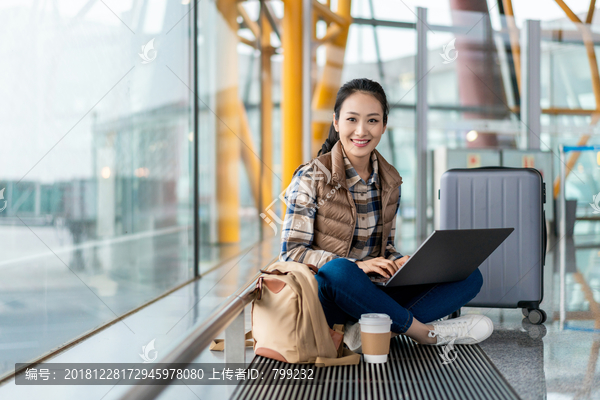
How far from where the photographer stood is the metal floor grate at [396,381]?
4.89 feet

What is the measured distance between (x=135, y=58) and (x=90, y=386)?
6.16 feet

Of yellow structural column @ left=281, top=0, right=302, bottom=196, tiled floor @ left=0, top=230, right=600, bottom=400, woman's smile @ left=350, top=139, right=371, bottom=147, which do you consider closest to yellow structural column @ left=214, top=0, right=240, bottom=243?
yellow structural column @ left=281, top=0, right=302, bottom=196

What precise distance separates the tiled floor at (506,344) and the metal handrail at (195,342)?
29mm

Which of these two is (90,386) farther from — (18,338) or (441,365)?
(441,365)

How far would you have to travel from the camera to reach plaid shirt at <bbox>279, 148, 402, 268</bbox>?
1.84 metres

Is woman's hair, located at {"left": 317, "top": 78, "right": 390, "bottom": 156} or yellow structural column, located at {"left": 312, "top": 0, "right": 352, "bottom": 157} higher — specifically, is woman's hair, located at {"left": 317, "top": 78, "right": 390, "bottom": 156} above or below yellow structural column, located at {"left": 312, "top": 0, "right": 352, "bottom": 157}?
below

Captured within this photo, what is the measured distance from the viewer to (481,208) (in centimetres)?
236

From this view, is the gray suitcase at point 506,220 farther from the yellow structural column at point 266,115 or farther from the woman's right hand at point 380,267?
the yellow structural column at point 266,115

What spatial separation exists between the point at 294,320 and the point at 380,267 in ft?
1.16

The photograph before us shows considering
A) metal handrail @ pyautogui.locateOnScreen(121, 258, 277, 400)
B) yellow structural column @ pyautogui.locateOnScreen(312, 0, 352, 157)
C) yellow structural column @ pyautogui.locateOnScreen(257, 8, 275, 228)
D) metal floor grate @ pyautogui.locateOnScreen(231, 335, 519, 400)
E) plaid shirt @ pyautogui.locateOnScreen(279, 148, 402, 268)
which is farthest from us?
yellow structural column @ pyautogui.locateOnScreen(257, 8, 275, 228)

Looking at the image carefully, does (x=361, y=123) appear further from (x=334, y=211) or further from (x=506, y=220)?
(x=506, y=220)

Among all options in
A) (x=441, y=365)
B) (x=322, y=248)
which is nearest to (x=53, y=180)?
(x=322, y=248)

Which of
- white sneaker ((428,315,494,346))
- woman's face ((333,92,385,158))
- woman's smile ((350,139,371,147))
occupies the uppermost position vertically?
woman's face ((333,92,385,158))

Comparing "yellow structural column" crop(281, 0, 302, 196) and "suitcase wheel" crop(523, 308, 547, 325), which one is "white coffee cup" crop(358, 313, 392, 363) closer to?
"suitcase wheel" crop(523, 308, 547, 325)
